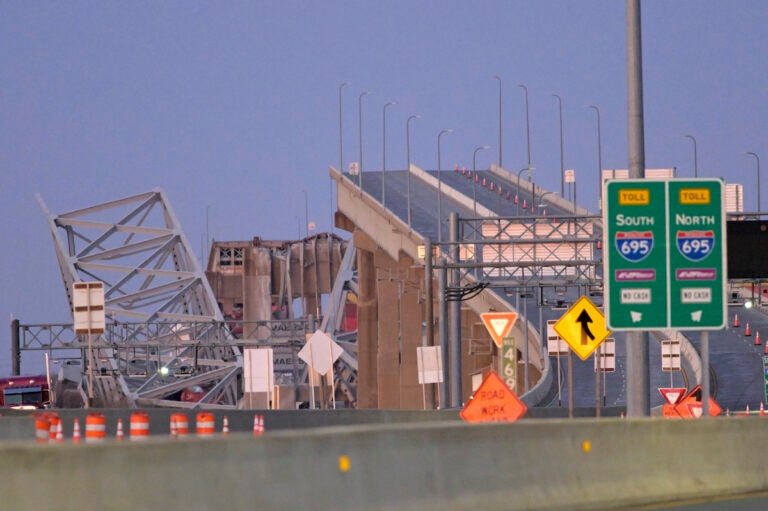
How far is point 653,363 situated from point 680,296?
197 ft

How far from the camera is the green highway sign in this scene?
17.9 meters

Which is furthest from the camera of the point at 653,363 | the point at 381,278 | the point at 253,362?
the point at 381,278

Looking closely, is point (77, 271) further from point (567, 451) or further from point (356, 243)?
point (567, 451)

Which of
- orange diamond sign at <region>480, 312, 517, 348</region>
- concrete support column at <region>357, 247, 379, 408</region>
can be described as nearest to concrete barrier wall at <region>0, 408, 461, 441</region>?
orange diamond sign at <region>480, 312, 517, 348</region>

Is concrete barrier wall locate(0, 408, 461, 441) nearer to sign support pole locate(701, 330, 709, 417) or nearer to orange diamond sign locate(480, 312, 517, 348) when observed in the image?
orange diamond sign locate(480, 312, 517, 348)

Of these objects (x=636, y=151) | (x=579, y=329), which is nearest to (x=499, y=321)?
(x=579, y=329)

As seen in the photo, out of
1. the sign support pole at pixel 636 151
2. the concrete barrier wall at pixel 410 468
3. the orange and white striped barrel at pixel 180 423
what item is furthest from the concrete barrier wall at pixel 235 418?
the concrete barrier wall at pixel 410 468

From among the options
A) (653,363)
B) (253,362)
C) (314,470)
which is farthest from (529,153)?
(314,470)

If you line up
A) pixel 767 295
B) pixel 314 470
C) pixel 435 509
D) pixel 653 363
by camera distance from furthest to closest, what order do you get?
pixel 767 295
pixel 653 363
pixel 435 509
pixel 314 470

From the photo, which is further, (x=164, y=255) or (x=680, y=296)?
(x=164, y=255)

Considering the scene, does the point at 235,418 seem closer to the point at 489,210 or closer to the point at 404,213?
the point at 404,213

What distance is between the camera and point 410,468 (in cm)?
1258

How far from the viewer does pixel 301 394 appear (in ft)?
364

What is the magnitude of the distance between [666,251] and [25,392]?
50.2 m
